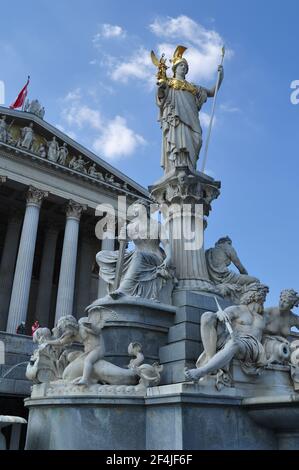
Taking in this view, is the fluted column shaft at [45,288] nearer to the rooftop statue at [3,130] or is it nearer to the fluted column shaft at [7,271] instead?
the fluted column shaft at [7,271]

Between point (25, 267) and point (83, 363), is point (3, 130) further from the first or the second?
point (83, 363)

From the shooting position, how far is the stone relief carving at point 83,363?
22.5ft

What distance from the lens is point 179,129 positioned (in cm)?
1151

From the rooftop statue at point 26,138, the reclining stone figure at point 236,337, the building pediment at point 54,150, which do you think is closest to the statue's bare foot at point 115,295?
the reclining stone figure at point 236,337

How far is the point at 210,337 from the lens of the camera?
6.98m

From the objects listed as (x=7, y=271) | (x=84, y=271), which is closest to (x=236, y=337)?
(x=7, y=271)

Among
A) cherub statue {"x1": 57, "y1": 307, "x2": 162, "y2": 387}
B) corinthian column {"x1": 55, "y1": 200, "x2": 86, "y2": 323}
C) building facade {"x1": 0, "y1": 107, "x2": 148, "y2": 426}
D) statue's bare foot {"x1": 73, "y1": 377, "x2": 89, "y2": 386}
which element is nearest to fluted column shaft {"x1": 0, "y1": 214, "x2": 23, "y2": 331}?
building facade {"x1": 0, "y1": 107, "x2": 148, "y2": 426}

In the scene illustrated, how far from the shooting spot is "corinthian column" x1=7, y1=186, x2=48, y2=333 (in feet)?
103

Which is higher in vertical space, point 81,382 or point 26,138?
point 26,138

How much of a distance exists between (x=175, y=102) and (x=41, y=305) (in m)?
28.9

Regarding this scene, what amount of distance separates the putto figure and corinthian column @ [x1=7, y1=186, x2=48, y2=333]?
2285cm

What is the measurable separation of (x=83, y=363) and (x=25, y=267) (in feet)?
87.3

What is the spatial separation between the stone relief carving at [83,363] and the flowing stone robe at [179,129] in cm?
490

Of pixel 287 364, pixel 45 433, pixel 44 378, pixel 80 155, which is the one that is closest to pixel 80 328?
pixel 44 378
